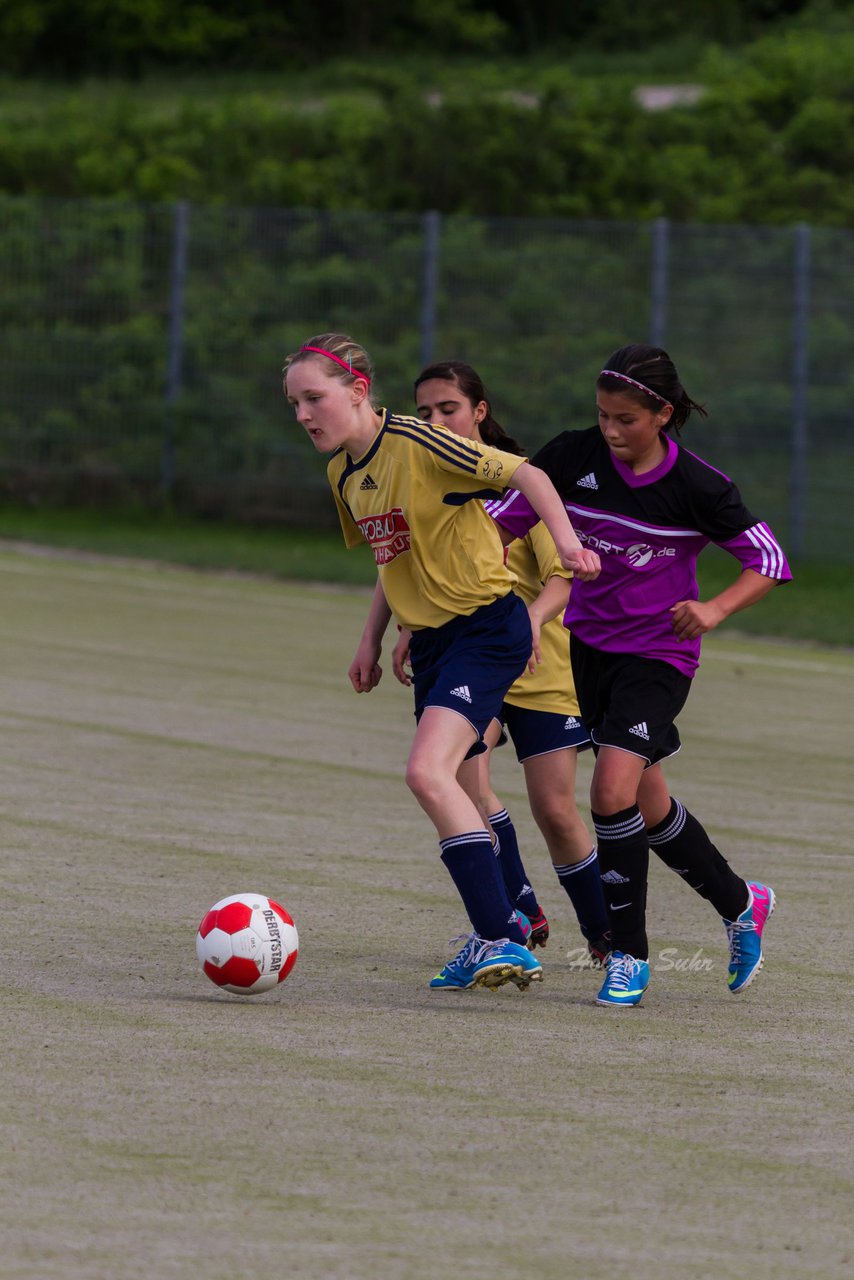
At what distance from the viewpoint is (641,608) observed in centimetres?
584

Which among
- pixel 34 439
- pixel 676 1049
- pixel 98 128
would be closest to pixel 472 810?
pixel 676 1049

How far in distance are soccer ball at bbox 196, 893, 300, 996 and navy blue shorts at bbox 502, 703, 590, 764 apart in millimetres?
1028

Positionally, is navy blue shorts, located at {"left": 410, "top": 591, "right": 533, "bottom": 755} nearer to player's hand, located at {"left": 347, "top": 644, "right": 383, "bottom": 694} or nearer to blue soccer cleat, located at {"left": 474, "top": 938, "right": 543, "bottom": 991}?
player's hand, located at {"left": 347, "top": 644, "right": 383, "bottom": 694}

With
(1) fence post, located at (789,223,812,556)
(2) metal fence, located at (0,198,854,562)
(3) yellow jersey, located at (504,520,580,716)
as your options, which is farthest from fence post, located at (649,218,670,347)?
(3) yellow jersey, located at (504,520,580,716)

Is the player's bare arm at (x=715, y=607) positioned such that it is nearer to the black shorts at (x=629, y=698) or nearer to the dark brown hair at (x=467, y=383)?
the black shorts at (x=629, y=698)

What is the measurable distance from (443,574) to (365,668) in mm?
459

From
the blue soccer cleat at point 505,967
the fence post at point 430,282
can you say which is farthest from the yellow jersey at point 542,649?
the fence post at point 430,282

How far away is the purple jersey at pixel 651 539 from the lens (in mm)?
5793

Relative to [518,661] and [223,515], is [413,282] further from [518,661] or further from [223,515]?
[518,661]

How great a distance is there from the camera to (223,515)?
21.2m

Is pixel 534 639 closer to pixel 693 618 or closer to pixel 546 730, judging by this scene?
pixel 693 618

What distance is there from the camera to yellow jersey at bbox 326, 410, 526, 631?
226 inches

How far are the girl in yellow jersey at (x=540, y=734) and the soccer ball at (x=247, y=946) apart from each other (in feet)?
2.76

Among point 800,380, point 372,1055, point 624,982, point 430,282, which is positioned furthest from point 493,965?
point 430,282
